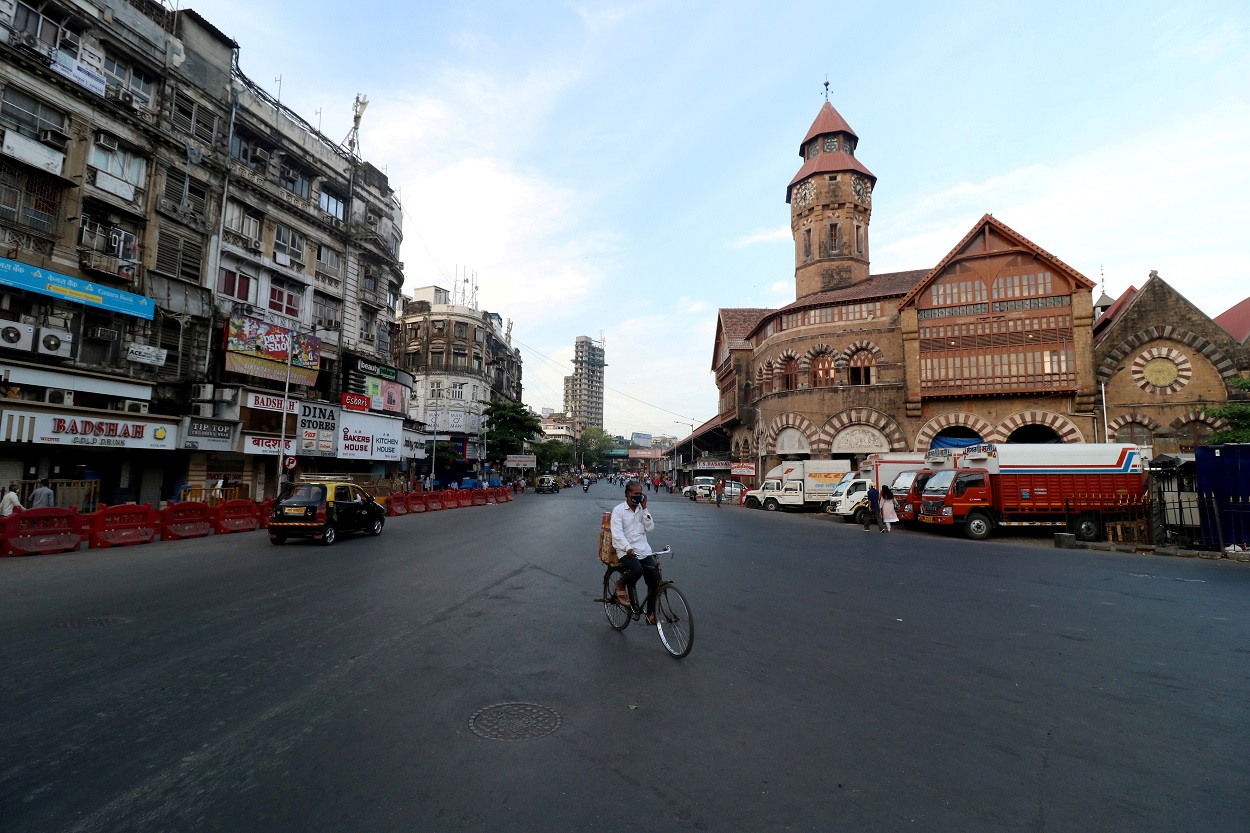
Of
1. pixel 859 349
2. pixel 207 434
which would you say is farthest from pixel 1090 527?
pixel 207 434

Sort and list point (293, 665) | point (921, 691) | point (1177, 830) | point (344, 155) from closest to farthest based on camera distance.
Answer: point (1177, 830), point (921, 691), point (293, 665), point (344, 155)

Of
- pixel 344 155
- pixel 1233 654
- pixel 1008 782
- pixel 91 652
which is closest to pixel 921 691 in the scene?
pixel 1008 782

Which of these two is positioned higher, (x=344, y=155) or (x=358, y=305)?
(x=344, y=155)

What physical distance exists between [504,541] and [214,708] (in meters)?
11.3

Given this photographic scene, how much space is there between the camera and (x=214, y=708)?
441 centimetres

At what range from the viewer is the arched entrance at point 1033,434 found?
35.5 m

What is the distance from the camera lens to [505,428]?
53219mm

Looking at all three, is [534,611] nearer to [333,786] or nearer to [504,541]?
[333,786]

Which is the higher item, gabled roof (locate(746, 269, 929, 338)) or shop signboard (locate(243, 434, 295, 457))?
gabled roof (locate(746, 269, 929, 338))

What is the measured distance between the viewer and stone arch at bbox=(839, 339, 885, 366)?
38.1m

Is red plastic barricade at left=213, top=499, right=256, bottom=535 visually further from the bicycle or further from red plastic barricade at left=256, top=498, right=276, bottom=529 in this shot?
the bicycle

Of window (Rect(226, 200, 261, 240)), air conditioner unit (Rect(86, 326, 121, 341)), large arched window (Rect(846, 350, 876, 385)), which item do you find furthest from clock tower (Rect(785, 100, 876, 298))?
air conditioner unit (Rect(86, 326, 121, 341))

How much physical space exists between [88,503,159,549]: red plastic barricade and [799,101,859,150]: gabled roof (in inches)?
1982

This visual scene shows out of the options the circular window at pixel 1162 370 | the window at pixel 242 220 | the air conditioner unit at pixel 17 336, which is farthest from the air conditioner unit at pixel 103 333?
the circular window at pixel 1162 370
